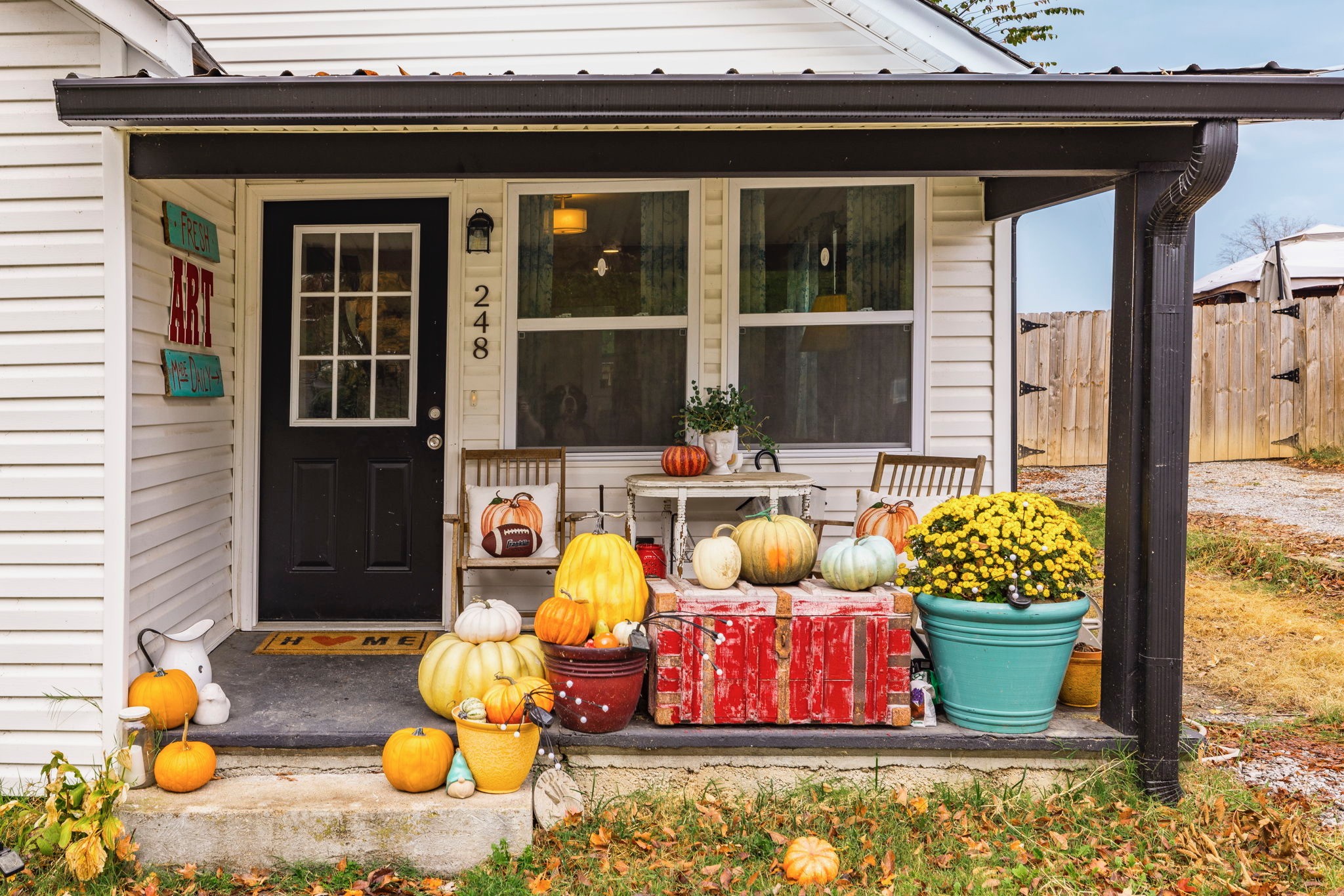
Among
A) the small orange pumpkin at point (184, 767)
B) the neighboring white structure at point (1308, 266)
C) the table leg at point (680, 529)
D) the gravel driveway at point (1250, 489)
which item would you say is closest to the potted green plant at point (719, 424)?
the table leg at point (680, 529)

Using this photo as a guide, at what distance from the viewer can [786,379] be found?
15.5ft

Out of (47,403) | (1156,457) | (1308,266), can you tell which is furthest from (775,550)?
(1308,266)

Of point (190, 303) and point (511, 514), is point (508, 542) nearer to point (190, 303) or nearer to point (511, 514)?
point (511, 514)

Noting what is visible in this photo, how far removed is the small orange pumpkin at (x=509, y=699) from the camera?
298 centimetres

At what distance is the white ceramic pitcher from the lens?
3371mm

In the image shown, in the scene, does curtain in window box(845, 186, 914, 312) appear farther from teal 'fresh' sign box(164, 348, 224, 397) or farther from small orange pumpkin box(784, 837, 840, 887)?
teal 'fresh' sign box(164, 348, 224, 397)

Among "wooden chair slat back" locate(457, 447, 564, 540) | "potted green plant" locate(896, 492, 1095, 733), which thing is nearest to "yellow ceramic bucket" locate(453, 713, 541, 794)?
"potted green plant" locate(896, 492, 1095, 733)

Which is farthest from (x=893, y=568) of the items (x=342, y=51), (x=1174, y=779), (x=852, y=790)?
(x=342, y=51)

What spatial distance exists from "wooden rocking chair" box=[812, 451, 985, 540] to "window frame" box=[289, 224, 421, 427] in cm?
216

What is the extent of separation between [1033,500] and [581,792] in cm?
188

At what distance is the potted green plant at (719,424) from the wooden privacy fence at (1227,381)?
6485 millimetres

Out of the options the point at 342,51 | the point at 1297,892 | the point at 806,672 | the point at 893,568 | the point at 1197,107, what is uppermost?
the point at 342,51

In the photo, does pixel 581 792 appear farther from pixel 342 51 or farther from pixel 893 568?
pixel 342 51

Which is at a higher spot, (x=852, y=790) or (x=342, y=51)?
(x=342, y=51)
